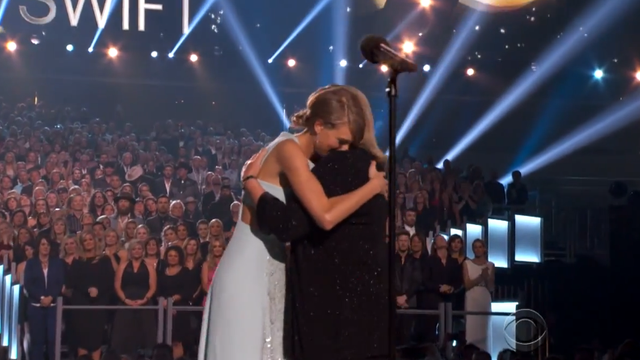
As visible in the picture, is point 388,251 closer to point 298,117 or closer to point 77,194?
point 298,117

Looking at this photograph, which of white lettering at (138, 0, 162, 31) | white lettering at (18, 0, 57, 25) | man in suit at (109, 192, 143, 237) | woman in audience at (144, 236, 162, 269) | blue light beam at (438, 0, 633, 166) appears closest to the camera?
woman in audience at (144, 236, 162, 269)

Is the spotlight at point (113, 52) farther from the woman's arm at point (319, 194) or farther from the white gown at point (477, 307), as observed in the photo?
the woman's arm at point (319, 194)

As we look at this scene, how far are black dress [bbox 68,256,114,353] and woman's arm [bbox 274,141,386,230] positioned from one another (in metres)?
4.66

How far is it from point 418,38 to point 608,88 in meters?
2.76

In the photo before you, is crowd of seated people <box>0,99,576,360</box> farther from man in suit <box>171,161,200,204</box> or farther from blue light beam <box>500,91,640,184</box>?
blue light beam <box>500,91,640,184</box>

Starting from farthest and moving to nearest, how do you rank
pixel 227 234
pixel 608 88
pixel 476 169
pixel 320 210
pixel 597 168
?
pixel 608 88 → pixel 597 168 → pixel 476 169 → pixel 227 234 → pixel 320 210

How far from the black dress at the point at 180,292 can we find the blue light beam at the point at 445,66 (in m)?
6.42

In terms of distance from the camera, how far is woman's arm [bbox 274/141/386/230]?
226 cm

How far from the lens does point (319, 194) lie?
2275 millimetres

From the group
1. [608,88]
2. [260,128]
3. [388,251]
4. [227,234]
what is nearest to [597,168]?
[608,88]

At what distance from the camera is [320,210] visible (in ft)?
7.41

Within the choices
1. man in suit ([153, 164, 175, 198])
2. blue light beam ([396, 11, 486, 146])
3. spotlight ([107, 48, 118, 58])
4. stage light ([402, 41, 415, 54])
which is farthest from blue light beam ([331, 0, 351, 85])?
man in suit ([153, 164, 175, 198])

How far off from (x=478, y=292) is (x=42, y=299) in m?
3.45

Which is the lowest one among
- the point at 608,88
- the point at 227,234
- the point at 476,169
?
the point at 227,234
